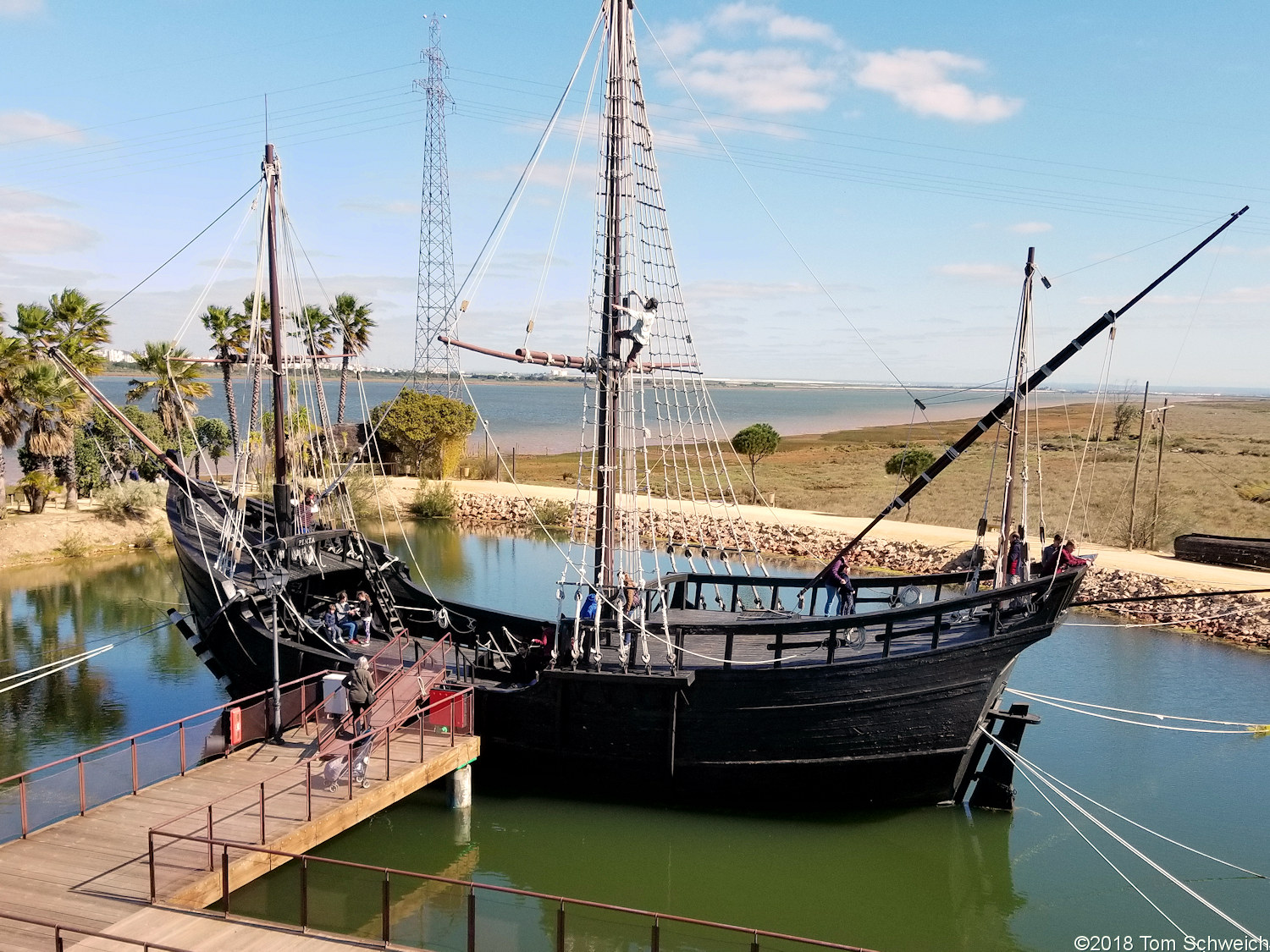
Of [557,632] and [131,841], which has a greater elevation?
[557,632]

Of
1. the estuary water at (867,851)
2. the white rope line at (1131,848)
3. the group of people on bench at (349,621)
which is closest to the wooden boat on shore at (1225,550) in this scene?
the estuary water at (867,851)

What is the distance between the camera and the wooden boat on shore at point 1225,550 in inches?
1158

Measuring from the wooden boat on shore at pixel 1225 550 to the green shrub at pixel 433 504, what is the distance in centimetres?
2892

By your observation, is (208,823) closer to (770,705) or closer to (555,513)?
(770,705)

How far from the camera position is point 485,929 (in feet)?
37.6

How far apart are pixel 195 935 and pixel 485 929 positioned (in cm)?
342

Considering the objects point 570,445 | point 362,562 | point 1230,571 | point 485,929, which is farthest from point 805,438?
point 485,929

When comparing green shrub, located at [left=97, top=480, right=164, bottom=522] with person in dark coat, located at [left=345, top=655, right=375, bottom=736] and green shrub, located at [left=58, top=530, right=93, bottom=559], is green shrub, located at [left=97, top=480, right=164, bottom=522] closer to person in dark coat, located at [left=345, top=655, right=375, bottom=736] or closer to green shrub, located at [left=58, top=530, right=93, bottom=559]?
green shrub, located at [left=58, top=530, right=93, bottom=559]

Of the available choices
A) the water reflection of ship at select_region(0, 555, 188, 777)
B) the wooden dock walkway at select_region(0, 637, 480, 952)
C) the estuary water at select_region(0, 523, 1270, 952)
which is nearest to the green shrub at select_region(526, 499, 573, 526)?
the water reflection of ship at select_region(0, 555, 188, 777)

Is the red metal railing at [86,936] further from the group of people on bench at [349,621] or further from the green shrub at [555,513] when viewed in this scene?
the green shrub at [555,513]

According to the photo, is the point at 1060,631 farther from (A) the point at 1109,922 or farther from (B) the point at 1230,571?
(A) the point at 1109,922

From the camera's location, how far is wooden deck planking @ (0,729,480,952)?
30.4 ft

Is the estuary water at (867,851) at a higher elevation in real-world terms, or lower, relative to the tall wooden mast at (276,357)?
lower

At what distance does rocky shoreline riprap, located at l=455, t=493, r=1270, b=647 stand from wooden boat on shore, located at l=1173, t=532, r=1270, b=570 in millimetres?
2939
